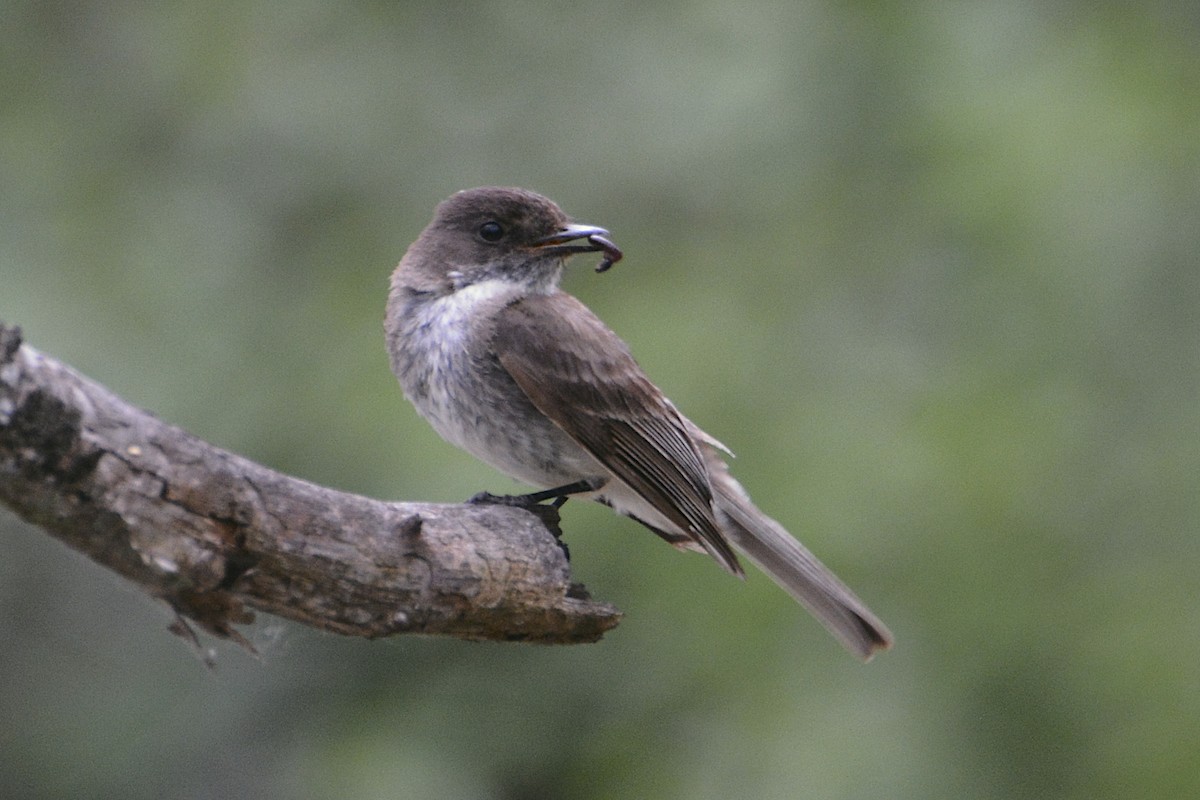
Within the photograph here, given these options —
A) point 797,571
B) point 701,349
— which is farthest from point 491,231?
point 797,571

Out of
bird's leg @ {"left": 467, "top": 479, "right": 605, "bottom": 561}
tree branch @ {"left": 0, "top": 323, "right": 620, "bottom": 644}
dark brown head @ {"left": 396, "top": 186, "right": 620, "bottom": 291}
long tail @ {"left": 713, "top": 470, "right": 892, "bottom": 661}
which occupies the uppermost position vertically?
dark brown head @ {"left": 396, "top": 186, "right": 620, "bottom": 291}

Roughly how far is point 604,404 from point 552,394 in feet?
0.72

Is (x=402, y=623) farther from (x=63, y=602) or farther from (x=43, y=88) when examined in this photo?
(x=43, y=88)

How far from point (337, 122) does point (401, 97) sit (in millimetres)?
346

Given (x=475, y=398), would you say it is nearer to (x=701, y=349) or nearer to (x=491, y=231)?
(x=491, y=231)

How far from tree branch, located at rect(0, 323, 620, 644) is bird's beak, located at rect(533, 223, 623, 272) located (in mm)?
1311

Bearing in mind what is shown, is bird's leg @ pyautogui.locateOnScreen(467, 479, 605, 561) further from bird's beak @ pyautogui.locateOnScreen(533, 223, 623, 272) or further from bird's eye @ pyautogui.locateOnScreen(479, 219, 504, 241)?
bird's eye @ pyautogui.locateOnScreen(479, 219, 504, 241)

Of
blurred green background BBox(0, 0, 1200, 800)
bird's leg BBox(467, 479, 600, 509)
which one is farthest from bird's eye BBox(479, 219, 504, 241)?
bird's leg BBox(467, 479, 600, 509)

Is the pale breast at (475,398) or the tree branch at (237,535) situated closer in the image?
the tree branch at (237,535)

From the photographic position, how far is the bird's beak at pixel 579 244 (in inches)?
184

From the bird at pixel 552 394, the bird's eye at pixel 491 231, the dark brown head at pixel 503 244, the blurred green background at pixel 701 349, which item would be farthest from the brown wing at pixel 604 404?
the blurred green background at pixel 701 349

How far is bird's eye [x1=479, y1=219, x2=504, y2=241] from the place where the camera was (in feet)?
15.8

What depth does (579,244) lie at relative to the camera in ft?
15.4

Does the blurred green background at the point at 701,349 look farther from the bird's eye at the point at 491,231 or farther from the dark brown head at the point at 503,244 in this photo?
the bird's eye at the point at 491,231
